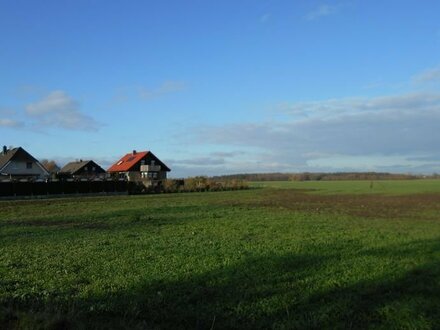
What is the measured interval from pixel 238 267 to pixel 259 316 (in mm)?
3719

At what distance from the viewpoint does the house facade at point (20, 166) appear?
81.8 m

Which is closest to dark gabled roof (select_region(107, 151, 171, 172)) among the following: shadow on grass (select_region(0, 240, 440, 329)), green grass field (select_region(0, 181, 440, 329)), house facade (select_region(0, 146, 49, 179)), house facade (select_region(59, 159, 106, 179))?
house facade (select_region(59, 159, 106, 179))

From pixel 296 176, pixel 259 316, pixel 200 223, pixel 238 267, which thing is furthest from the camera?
pixel 296 176

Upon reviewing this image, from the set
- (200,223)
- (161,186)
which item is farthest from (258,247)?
(161,186)

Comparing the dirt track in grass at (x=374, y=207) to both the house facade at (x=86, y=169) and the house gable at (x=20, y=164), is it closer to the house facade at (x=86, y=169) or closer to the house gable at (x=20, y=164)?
the house gable at (x=20, y=164)

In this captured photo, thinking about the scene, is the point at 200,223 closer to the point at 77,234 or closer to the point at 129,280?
the point at 77,234

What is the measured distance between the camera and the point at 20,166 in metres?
83.4

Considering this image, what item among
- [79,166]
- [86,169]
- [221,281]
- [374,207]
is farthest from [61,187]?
[221,281]

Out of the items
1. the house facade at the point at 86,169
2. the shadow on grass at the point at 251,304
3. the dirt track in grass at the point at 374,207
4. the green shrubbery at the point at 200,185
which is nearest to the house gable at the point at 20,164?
the house facade at the point at 86,169

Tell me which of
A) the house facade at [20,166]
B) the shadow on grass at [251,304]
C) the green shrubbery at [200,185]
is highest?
the house facade at [20,166]

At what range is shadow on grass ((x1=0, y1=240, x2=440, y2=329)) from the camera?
7117mm

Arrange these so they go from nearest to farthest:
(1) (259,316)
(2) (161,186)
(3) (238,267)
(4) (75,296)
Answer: (1) (259,316)
(4) (75,296)
(3) (238,267)
(2) (161,186)

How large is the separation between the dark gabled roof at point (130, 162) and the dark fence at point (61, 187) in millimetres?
36303

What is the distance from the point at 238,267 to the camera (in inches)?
447
